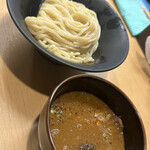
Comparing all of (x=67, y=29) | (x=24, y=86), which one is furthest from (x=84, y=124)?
(x=67, y=29)

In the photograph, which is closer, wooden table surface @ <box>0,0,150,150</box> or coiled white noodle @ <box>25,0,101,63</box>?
wooden table surface @ <box>0,0,150,150</box>

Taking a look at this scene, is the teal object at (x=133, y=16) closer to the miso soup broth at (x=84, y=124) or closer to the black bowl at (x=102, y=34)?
the black bowl at (x=102, y=34)

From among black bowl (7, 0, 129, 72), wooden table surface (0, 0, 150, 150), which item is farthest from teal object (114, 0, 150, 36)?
wooden table surface (0, 0, 150, 150)

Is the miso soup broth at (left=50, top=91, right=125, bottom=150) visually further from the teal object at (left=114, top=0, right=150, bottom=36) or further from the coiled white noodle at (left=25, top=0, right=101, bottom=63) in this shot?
the teal object at (left=114, top=0, right=150, bottom=36)

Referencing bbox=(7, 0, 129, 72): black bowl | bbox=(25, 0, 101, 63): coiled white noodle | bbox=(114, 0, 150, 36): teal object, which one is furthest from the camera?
bbox=(114, 0, 150, 36): teal object

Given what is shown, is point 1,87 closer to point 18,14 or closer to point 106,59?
point 18,14

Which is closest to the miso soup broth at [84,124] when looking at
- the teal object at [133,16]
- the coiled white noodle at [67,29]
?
the coiled white noodle at [67,29]
